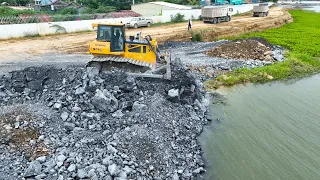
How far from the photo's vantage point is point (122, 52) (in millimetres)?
13672

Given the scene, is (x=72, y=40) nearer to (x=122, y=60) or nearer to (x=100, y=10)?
(x=122, y=60)

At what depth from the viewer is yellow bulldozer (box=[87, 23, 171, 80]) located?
13.4 m

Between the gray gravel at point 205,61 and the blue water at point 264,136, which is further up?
the gray gravel at point 205,61

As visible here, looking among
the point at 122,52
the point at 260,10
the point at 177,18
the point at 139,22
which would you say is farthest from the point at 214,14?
the point at 122,52

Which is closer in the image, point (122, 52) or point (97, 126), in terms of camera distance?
point (97, 126)

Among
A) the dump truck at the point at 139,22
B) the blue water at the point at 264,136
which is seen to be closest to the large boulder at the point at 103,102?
the blue water at the point at 264,136

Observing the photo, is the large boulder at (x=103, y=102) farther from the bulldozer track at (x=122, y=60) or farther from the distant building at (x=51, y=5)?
the distant building at (x=51, y=5)

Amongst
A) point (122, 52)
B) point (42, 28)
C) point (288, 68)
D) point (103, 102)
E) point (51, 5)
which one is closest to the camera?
point (103, 102)

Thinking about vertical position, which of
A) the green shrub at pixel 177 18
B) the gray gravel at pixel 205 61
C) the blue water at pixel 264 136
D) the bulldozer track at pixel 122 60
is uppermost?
the green shrub at pixel 177 18

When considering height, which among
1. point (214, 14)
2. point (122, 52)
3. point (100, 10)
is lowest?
point (122, 52)

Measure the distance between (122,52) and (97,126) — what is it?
4982mm

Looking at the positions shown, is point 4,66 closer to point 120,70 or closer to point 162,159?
point 120,70

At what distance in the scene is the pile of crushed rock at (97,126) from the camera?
7.98m

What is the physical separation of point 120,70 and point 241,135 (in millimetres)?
5975
